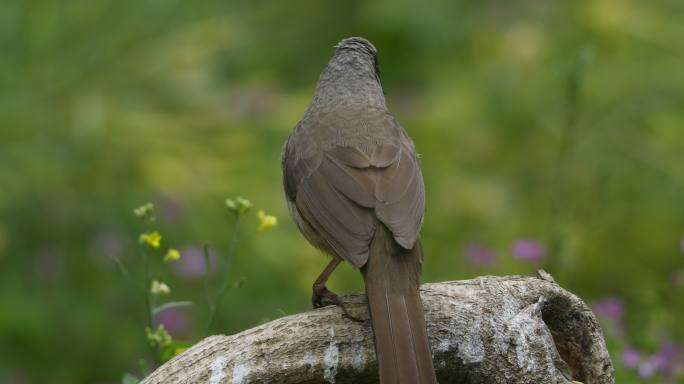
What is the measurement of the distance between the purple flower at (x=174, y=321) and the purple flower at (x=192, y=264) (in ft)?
0.70

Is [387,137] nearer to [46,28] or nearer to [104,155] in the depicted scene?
[104,155]

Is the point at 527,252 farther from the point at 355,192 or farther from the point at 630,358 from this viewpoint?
the point at 355,192

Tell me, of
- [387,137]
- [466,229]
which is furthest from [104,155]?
[387,137]

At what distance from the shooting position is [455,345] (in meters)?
3.91

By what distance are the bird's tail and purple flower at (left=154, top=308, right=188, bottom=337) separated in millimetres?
2467

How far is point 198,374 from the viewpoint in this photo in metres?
3.72

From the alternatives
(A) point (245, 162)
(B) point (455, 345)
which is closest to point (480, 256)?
(B) point (455, 345)

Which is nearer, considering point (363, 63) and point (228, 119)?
point (363, 63)

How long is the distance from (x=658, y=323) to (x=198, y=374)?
2.13 m

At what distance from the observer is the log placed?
3758mm

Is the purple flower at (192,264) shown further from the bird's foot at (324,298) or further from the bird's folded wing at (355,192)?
the bird's foot at (324,298)

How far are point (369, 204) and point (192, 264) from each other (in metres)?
2.55

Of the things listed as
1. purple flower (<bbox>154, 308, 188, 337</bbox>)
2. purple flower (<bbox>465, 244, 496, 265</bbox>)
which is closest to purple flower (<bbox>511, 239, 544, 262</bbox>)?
purple flower (<bbox>465, 244, 496, 265</bbox>)

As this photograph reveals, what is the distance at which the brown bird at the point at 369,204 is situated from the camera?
3.78 meters
